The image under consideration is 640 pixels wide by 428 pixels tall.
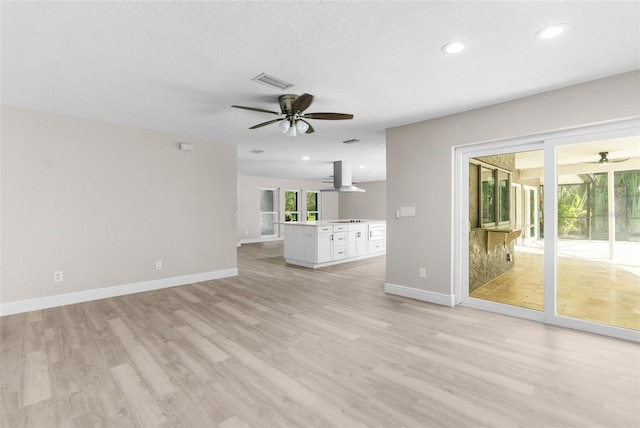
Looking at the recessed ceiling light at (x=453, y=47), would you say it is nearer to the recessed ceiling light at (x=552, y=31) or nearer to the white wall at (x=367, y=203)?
the recessed ceiling light at (x=552, y=31)

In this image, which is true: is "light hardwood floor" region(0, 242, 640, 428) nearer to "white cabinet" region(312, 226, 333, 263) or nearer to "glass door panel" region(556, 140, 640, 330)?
"glass door panel" region(556, 140, 640, 330)

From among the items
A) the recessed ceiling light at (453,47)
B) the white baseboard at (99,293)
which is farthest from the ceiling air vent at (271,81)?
the white baseboard at (99,293)

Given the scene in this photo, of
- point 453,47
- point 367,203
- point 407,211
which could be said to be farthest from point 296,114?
point 367,203

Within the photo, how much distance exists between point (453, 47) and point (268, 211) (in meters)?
9.46

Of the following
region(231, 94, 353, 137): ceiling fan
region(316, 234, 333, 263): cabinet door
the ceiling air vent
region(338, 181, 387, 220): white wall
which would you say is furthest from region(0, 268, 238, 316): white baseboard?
region(338, 181, 387, 220): white wall

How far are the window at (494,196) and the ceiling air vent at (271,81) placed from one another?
9.07ft

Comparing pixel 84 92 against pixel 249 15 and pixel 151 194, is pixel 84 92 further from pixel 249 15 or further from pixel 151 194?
pixel 249 15

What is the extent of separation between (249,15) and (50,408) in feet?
8.87

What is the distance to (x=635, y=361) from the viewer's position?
2.31 metres

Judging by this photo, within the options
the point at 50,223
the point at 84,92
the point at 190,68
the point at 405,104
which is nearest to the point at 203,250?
the point at 50,223

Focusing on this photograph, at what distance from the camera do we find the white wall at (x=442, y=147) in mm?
2707

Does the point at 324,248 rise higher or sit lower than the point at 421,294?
higher

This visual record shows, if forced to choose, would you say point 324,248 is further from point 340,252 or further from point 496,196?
point 496,196

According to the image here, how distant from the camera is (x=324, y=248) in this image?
20.5ft
